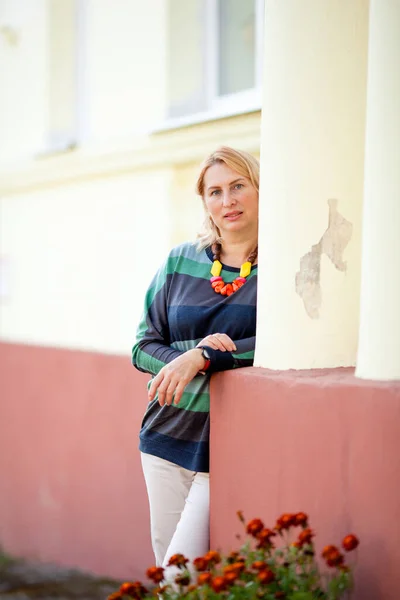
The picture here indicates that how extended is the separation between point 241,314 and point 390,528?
95cm

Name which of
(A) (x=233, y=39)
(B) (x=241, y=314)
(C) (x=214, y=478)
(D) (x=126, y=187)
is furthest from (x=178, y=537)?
(A) (x=233, y=39)

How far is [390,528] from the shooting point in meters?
2.29

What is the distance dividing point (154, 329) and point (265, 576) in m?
1.13

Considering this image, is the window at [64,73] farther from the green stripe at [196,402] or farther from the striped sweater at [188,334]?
the green stripe at [196,402]

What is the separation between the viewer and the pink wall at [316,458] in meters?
2.30

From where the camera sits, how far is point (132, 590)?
237 cm

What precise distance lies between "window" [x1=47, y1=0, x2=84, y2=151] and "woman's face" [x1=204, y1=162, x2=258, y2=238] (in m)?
2.90

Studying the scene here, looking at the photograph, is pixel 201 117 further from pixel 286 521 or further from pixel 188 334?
pixel 286 521

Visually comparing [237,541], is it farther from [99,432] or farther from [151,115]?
[151,115]

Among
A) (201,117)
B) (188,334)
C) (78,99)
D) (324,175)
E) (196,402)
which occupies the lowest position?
(196,402)

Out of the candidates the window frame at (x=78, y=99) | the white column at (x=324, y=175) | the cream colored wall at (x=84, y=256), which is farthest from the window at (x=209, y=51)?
the white column at (x=324, y=175)

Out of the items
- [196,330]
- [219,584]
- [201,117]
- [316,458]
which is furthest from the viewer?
[201,117]

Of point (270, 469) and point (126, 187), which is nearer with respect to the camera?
point (270, 469)

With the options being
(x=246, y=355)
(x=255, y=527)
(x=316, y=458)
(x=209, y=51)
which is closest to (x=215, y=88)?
(x=209, y=51)
